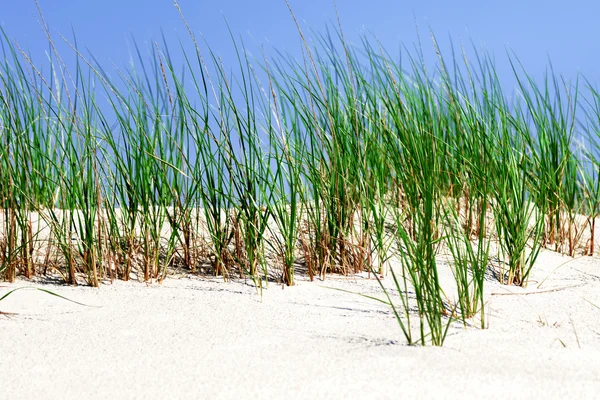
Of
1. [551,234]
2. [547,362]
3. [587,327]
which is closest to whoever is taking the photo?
[547,362]

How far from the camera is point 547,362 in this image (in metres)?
1.83

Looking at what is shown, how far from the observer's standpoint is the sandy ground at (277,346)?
169 centimetres

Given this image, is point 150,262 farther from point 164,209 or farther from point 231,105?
point 231,105

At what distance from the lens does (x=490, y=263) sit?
9.62ft

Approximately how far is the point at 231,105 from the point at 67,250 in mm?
770

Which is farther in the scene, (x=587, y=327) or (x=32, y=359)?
(x=587, y=327)

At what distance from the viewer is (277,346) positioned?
6.42 ft

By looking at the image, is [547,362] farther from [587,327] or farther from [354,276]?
[354,276]

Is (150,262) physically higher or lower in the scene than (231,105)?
lower

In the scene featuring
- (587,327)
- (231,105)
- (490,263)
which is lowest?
(587,327)

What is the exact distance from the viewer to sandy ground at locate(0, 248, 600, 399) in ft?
5.54

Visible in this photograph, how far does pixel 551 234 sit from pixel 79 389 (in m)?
2.28

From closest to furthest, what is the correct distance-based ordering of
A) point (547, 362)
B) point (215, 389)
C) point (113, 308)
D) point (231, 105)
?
point (215, 389) < point (547, 362) < point (113, 308) < point (231, 105)

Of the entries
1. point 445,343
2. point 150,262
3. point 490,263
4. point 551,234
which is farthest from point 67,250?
point 551,234
